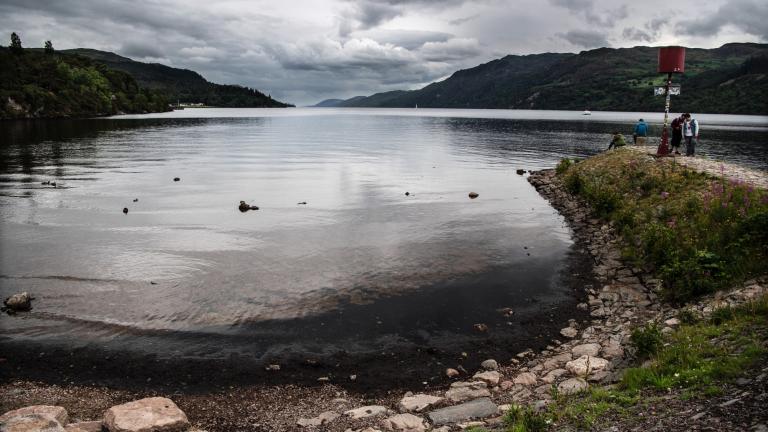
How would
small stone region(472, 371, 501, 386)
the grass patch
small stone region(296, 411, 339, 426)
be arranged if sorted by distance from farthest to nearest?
the grass patch
small stone region(472, 371, 501, 386)
small stone region(296, 411, 339, 426)

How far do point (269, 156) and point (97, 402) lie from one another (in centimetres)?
6490

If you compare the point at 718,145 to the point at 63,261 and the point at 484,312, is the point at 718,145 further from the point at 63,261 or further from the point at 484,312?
the point at 63,261

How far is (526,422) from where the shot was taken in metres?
9.30

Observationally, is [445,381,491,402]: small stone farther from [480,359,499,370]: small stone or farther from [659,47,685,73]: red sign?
[659,47,685,73]: red sign

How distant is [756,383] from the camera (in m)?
8.80

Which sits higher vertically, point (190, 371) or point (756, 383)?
point (756, 383)

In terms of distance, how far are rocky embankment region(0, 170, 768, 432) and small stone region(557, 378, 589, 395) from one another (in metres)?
0.03

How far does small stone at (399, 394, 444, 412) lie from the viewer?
1207 cm

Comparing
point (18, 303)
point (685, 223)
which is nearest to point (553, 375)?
point (685, 223)

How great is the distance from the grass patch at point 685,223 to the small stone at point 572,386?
7.74 meters

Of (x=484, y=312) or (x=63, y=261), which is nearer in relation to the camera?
(x=484, y=312)

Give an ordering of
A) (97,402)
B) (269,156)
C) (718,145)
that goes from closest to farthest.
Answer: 1. (97,402)
2. (269,156)
3. (718,145)

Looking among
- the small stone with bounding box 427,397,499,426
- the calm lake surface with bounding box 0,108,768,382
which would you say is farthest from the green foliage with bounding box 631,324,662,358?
the calm lake surface with bounding box 0,108,768,382

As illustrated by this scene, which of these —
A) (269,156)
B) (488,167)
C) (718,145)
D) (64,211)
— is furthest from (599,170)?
(718,145)
